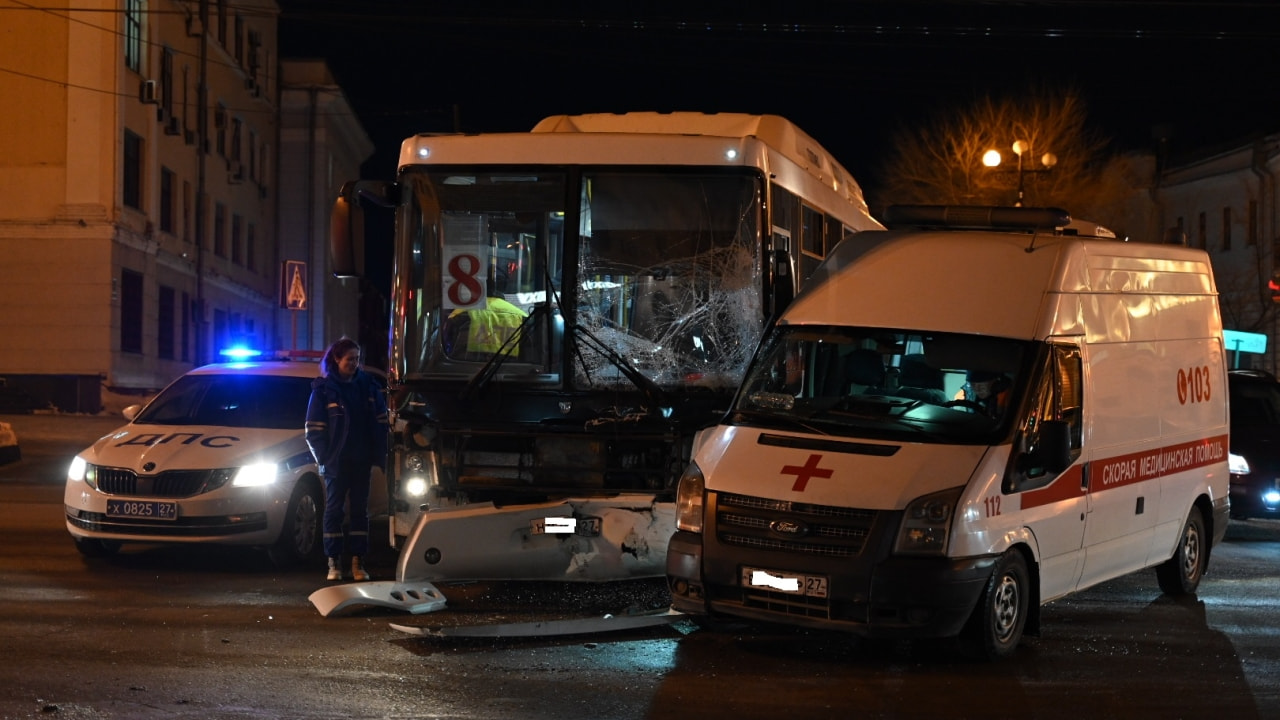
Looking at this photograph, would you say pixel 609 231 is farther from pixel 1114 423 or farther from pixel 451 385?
pixel 1114 423

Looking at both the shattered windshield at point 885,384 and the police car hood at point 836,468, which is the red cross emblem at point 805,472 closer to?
the police car hood at point 836,468

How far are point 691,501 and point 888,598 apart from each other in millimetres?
1319

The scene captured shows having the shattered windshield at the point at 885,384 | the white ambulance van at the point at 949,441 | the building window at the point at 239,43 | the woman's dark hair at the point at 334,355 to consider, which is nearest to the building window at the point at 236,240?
the building window at the point at 239,43

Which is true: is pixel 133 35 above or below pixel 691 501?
above

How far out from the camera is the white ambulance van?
27.1ft

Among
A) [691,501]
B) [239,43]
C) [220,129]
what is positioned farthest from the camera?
[239,43]

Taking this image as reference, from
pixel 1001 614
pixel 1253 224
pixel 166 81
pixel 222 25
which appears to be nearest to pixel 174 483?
pixel 1001 614

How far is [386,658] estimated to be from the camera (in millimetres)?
8391

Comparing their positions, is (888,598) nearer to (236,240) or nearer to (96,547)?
(96,547)

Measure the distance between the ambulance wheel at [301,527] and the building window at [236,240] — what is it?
116ft

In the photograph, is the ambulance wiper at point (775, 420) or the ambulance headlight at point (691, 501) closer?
the ambulance headlight at point (691, 501)

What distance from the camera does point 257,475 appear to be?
1186 centimetres

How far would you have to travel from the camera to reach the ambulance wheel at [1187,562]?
37.3 ft

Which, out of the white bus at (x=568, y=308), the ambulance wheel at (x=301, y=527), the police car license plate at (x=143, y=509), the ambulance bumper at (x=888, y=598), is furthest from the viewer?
the ambulance wheel at (x=301, y=527)
